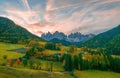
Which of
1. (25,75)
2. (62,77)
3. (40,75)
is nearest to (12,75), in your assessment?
(25,75)

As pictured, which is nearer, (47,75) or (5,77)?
(5,77)

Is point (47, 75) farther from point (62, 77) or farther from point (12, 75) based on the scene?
point (12, 75)

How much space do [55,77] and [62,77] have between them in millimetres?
6285

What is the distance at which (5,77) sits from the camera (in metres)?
169

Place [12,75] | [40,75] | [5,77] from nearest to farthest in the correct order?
[5,77]
[12,75]
[40,75]

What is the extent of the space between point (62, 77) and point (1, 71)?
46412mm

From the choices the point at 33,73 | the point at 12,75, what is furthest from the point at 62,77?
the point at 12,75

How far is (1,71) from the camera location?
186875mm

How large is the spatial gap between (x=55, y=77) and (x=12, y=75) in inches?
1318

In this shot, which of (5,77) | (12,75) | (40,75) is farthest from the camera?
(40,75)

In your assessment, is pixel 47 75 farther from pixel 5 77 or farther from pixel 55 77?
pixel 5 77

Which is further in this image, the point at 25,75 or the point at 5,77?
the point at 25,75

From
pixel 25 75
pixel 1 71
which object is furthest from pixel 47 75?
pixel 1 71

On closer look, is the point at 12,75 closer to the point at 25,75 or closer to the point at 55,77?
the point at 25,75
